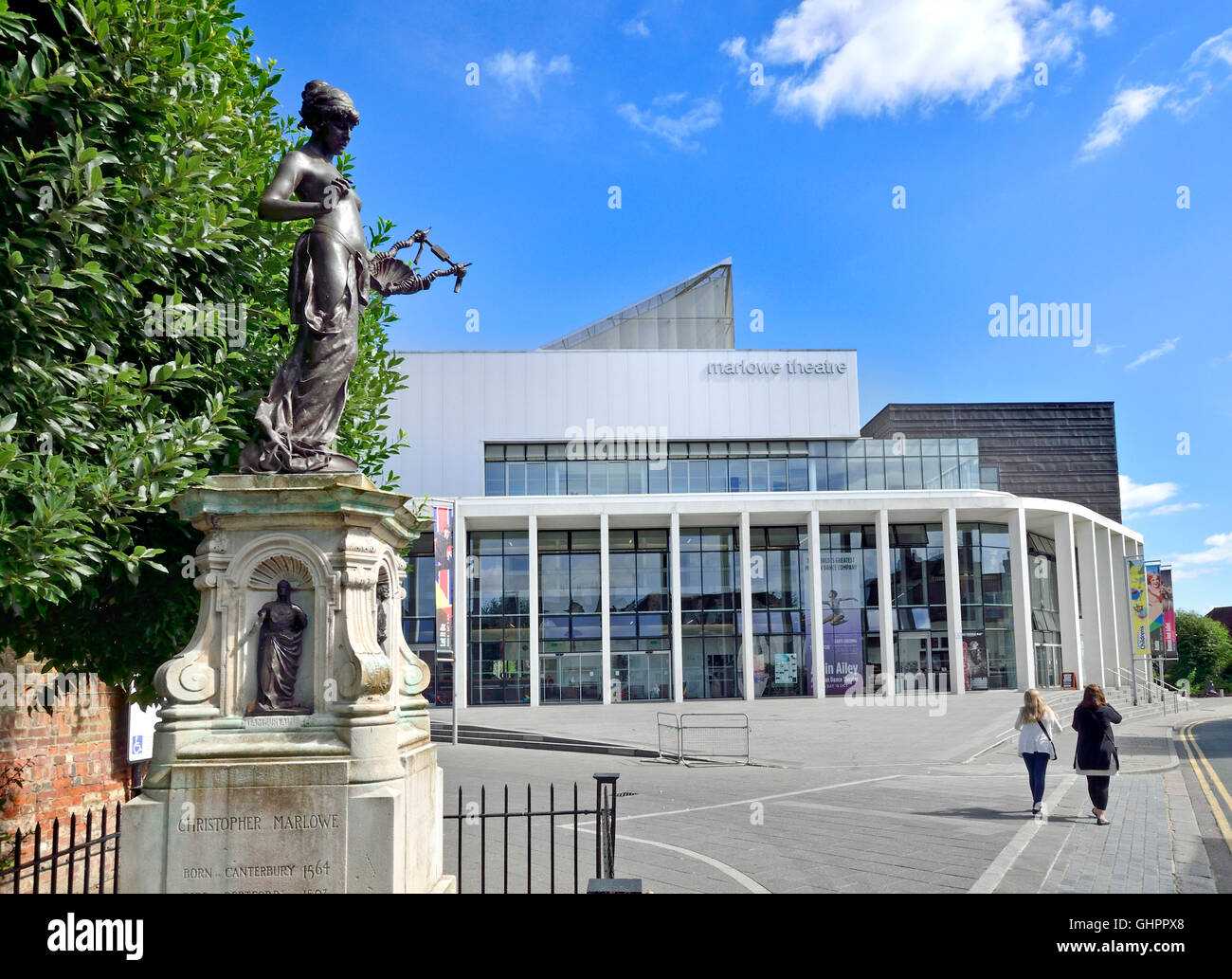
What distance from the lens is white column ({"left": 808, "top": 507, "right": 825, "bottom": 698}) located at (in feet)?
125

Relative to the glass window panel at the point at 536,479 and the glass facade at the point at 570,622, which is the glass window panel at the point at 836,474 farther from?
the glass window panel at the point at 536,479

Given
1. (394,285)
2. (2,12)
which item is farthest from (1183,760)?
(2,12)

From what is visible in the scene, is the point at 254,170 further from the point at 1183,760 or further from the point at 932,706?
the point at 932,706

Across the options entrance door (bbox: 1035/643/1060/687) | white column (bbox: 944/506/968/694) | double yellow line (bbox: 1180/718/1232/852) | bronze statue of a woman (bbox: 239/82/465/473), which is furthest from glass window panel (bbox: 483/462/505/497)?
bronze statue of a woman (bbox: 239/82/465/473)

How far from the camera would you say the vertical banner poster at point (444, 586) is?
24.3 m

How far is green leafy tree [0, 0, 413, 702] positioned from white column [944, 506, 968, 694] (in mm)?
35828

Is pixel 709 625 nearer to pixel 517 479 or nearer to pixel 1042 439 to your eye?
pixel 517 479

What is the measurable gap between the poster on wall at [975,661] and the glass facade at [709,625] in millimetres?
10124

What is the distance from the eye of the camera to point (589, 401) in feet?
136

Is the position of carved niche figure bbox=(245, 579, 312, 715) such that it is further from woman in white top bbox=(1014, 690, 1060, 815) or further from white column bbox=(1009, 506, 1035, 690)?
white column bbox=(1009, 506, 1035, 690)

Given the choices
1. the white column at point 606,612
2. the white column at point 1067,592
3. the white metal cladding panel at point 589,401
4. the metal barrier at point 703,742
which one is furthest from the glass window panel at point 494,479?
the white column at point 1067,592

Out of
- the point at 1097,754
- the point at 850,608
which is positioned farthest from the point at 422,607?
the point at 1097,754

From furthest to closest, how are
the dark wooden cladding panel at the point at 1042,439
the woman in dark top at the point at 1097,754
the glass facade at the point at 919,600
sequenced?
the dark wooden cladding panel at the point at 1042,439 < the glass facade at the point at 919,600 < the woman in dark top at the point at 1097,754
